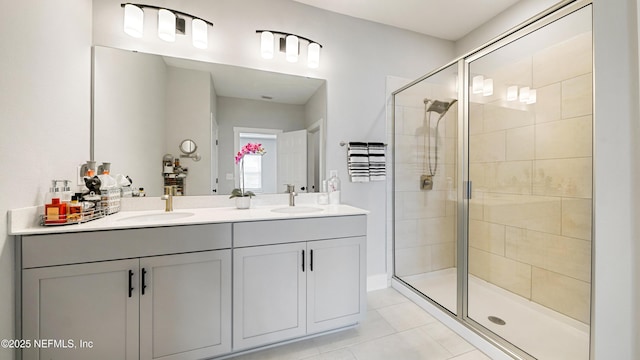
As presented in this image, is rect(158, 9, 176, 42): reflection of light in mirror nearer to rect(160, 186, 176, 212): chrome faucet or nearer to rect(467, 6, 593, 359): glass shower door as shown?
rect(160, 186, 176, 212): chrome faucet

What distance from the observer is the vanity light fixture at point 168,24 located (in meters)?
1.73

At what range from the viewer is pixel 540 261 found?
1992 mm

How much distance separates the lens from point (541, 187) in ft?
6.29

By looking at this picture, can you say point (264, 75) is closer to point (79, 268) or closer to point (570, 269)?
point (79, 268)

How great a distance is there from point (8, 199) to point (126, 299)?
2.20 feet

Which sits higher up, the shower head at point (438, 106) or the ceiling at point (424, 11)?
the ceiling at point (424, 11)

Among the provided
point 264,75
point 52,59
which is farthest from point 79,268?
point 264,75

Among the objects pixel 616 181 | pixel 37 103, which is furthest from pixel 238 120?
pixel 616 181

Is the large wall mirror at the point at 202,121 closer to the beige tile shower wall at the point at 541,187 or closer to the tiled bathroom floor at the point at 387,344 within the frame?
the tiled bathroom floor at the point at 387,344

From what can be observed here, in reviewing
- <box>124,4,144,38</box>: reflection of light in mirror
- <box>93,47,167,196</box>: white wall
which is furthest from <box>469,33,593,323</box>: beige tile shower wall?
<box>124,4,144,38</box>: reflection of light in mirror

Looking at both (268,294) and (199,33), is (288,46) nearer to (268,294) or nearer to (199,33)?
(199,33)

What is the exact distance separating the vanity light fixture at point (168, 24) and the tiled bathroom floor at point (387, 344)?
2.23 metres

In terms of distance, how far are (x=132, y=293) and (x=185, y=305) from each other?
0.27m

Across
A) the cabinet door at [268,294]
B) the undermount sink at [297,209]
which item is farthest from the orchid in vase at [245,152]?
the cabinet door at [268,294]
